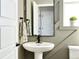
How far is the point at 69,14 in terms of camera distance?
9.31ft

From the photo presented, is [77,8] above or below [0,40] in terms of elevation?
above

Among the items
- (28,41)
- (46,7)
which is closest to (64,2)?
(46,7)

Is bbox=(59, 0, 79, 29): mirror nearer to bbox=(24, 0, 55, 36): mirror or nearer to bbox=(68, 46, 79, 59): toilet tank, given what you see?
bbox=(24, 0, 55, 36): mirror

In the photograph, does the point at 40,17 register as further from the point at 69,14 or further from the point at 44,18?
the point at 69,14

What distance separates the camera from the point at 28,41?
2.91m

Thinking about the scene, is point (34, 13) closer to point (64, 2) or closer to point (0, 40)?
point (64, 2)

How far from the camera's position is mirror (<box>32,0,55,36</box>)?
2830mm

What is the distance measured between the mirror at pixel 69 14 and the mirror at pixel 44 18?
226 mm

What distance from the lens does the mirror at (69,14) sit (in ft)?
9.16

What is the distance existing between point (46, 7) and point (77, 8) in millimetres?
696

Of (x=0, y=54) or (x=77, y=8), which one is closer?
(x=0, y=54)

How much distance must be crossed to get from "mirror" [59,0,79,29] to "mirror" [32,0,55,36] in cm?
23

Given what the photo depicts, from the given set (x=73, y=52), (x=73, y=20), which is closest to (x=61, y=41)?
(x=73, y=52)

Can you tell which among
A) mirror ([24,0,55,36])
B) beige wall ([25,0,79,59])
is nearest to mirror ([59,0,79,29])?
beige wall ([25,0,79,59])
